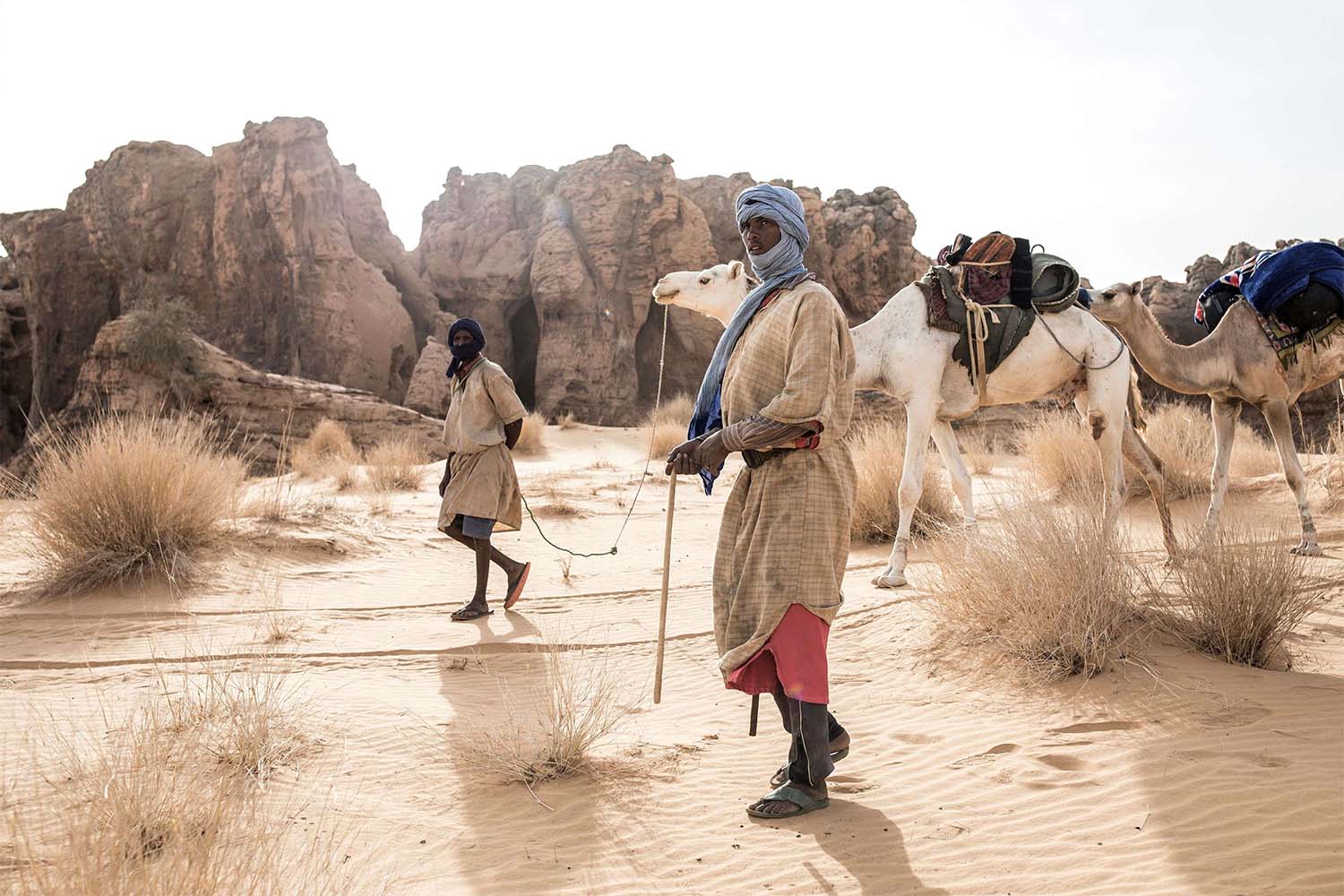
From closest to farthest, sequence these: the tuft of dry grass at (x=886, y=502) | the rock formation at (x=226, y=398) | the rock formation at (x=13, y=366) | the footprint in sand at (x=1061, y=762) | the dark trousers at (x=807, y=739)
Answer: the dark trousers at (x=807, y=739), the footprint in sand at (x=1061, y=762), the tuft of dry grass at (x=886, y=502), the rock formation at (x=226, y=398), the rock formation at (x=13, y=366)

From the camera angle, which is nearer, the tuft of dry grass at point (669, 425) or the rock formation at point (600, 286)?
the tuft of dry grass at point (669, 425)

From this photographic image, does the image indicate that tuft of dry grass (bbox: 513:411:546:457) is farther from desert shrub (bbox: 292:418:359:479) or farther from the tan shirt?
the tan shirt

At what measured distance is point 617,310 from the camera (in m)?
29.2

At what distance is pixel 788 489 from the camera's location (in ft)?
10.7

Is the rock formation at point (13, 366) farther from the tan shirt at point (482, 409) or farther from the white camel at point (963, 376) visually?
the white camel at point (963, 376)

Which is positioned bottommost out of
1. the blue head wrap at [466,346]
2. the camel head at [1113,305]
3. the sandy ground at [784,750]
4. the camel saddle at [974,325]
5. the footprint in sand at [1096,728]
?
the sandy ground at [784,750]

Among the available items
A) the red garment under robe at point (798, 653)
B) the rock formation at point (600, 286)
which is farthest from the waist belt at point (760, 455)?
the rock formation at point (600, 286)

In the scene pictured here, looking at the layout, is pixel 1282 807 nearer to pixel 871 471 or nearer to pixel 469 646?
pixel 469 646

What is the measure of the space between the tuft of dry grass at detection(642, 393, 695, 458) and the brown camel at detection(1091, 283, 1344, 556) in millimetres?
9075

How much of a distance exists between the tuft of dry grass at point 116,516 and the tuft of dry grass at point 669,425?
8638 mm

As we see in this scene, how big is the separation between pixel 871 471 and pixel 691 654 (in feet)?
14.7

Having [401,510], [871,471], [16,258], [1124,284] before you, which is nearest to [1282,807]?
[1124,284]

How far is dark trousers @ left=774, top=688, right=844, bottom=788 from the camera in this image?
3.29 metres

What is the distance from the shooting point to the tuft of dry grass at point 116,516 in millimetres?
7824
